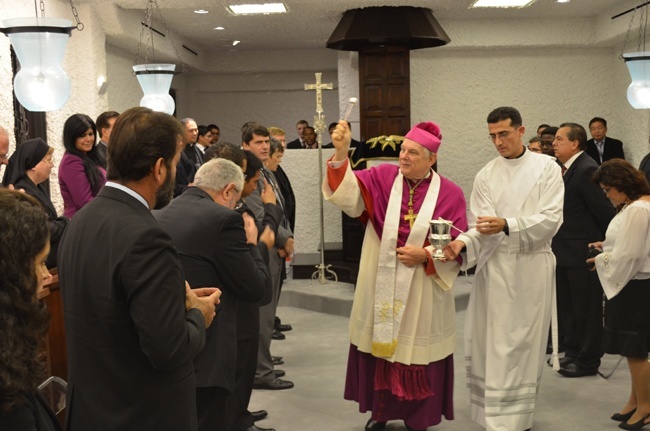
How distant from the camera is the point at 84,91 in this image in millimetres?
8625

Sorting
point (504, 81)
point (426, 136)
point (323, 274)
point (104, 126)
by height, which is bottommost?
point (323, 274)

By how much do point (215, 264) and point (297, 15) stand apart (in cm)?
781

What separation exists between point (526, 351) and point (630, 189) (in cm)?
115

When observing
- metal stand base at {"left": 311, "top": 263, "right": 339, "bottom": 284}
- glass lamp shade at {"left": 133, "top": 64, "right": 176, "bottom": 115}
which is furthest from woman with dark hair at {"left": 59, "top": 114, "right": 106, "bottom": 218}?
metal stand base at {"left": 311, "top": 263, "right": 339, "bottom": 284}

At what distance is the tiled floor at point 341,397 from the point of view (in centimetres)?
507

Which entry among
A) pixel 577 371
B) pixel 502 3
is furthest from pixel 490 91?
pixel 577 371

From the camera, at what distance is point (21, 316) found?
1.82 meters

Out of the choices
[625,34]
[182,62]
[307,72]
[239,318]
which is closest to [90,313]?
[239,318]

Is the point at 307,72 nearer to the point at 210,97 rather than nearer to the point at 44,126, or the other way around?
the point at 210,97

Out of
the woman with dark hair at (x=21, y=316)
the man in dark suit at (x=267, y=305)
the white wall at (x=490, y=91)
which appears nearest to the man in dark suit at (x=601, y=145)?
the white wall at (x=490, y=91)

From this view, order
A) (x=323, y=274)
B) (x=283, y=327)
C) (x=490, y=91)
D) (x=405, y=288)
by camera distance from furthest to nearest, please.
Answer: (x=490, y=91) < (x=323, y=274) < (x=283, y=327) < (x=405, y=288)

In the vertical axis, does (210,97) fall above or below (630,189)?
above

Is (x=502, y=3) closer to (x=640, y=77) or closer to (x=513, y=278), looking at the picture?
(x=640, y=77)

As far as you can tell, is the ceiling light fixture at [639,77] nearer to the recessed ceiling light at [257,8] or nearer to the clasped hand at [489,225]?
the recessed ceiling light at [257,8]
